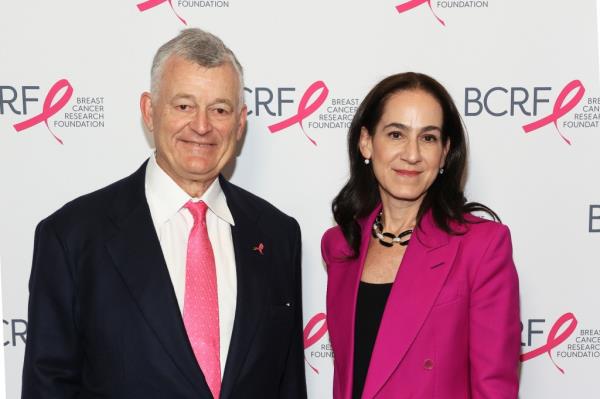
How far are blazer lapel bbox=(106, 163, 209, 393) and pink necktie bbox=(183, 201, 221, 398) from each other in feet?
0.19

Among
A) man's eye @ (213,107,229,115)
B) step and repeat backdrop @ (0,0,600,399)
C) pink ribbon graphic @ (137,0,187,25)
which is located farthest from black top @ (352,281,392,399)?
pink ribbon graphic @ (137,0,187,25)

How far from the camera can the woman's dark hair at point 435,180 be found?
6.93 feet

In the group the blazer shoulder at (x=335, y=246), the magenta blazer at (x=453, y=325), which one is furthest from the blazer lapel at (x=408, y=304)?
the blazer shoulder at (x=335, y=246)

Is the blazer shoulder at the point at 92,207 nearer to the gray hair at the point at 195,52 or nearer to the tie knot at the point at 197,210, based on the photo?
the tie knot at the point at 197,210

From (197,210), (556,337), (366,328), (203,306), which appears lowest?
(556,337)

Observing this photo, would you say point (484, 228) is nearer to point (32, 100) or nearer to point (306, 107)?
point (306, 107)

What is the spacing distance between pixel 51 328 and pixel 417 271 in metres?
1.11

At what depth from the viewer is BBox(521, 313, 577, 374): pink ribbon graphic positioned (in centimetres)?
274

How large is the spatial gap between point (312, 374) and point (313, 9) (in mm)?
1553

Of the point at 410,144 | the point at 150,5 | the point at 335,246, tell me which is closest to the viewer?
the point at 410,144

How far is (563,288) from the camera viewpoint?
2719 mm

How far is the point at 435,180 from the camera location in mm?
2219

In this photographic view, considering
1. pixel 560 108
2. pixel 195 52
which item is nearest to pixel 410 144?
pixel 195 52

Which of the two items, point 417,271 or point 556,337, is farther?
point 556,337
